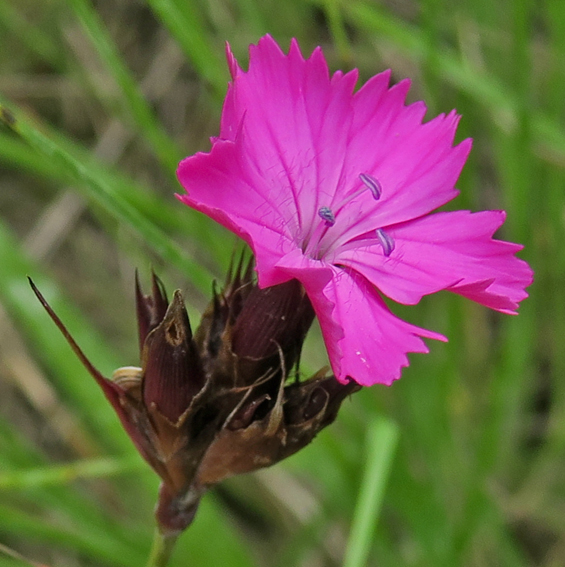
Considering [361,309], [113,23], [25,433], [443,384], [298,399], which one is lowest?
[25,433]

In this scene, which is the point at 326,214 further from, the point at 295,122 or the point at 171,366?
the point at 171,366

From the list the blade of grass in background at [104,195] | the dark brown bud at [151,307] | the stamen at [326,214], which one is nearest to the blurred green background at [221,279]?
the blade of grass in background at [104,195]

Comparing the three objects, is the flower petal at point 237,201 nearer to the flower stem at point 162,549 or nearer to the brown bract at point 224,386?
the brown bract at point 224,386

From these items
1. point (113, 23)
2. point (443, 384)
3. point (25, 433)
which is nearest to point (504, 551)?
point (443, 384)

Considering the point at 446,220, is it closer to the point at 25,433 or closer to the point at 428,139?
the point at 428,139

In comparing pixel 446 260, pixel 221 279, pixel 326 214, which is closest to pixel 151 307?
pixel 326 214
